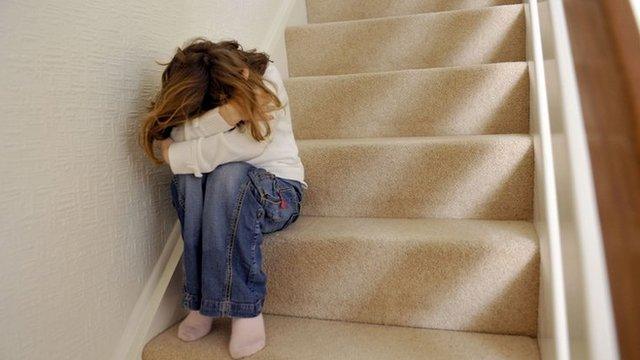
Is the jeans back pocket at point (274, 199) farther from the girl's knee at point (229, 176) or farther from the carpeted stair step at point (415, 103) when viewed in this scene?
the carpeted stair step at point (415, 103)

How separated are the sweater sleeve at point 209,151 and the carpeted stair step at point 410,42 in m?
0.72

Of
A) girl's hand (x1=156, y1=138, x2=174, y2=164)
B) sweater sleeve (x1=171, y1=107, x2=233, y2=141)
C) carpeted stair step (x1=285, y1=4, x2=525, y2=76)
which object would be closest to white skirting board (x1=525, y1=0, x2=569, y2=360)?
carpeted stair step (x1=285, y1=4, x2=525, y2=76)

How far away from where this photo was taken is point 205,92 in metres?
1.01

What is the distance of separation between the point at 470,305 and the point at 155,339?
654mm

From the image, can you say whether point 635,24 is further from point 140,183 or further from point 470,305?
point 140,183

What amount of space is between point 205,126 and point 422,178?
1.69ft

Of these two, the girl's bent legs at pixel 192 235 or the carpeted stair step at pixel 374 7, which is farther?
the carpeted stair step at pixel 374 7

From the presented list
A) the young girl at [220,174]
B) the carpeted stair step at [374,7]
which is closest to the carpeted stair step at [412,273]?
the young girl at [220,174]

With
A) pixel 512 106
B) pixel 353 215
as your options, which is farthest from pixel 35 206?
pixel 512 106

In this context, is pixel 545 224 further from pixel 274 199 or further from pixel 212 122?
pixel 212 122

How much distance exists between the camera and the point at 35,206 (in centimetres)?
81

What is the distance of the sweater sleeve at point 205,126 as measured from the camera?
1.02 m

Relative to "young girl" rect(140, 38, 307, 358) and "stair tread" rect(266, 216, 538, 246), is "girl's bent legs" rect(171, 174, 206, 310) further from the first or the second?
"stair tread" rect(266, 216, 538, 246)

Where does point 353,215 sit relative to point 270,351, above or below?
above
